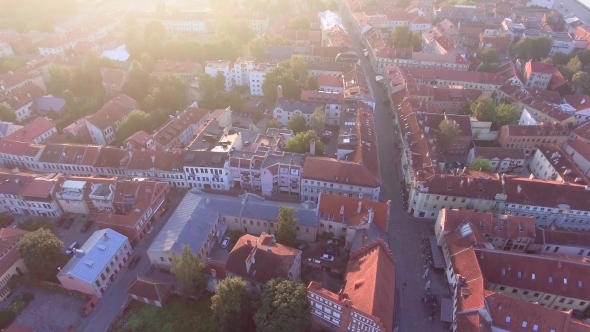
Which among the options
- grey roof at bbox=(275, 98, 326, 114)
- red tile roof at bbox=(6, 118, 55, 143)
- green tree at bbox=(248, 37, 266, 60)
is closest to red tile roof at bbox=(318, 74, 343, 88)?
grey roof at bbox=(275, 98, 326, 114)

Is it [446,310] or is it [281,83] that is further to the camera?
[281,83]

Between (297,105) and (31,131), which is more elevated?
(297,105)

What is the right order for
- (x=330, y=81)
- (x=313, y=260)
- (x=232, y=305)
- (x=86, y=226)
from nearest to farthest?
(x=232, y=305)
(x=313, y=260)
(x=86, y=226)
(x=330, y=81)

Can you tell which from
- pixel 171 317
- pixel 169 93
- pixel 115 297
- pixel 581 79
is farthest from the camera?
pixel 581 79

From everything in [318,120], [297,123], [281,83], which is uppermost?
[281,83]

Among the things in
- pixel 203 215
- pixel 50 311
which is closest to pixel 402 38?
pixel 203 215

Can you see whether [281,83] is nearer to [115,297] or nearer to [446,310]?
[115,297]

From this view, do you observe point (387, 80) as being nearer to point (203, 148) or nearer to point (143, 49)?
point (203, 148)
